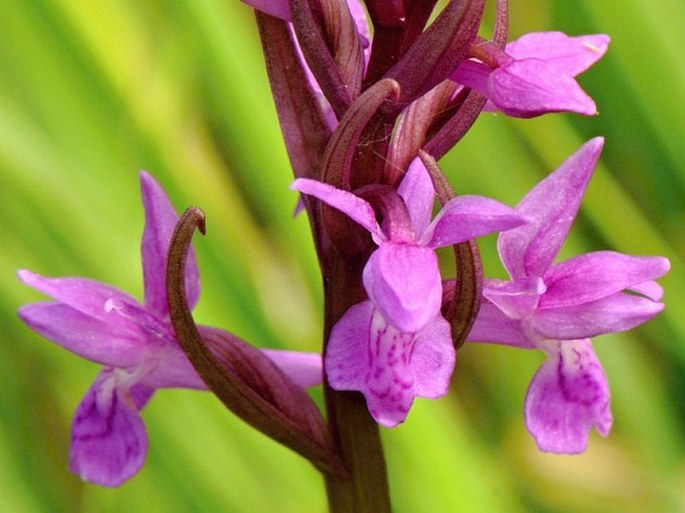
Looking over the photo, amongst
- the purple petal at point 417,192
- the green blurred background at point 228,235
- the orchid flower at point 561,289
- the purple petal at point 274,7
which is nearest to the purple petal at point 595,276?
the orchid flower at point 561,289

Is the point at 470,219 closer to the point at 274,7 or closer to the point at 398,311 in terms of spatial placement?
the point at 398,311

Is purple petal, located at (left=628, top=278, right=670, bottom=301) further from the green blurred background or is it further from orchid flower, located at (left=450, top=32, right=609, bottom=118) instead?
the green blurred background

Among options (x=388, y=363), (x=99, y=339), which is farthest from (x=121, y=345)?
(x=388, y=363)

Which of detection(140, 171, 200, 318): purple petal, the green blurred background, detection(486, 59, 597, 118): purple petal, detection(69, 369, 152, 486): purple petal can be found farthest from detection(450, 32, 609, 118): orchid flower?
the green blurred background

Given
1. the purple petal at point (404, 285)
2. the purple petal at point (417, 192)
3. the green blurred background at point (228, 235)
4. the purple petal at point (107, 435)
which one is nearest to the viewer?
the purple petal at point (404, 285)

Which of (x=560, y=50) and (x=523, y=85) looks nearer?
(x=523, y=85)

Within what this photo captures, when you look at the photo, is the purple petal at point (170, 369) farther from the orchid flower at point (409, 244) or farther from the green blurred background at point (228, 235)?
the green blurred background at point (228, 235)
